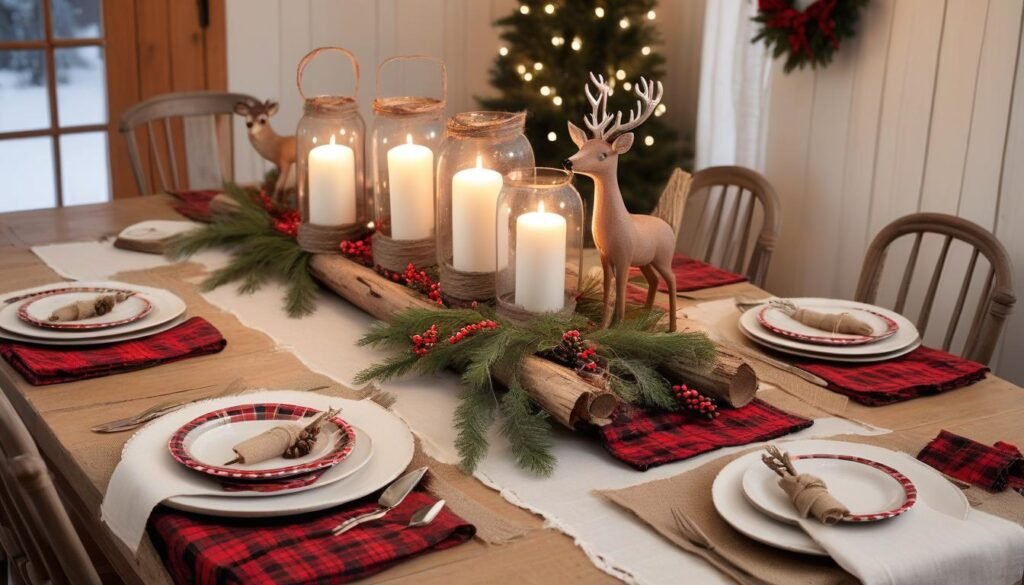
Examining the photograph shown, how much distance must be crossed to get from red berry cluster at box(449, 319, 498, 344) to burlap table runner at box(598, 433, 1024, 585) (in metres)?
0.38

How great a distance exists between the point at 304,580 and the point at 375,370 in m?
0.55

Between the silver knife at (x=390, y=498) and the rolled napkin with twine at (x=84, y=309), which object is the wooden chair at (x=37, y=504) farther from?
the rolled napkin with twine at (x=84, y=309)

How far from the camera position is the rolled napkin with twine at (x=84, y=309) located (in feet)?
5.99

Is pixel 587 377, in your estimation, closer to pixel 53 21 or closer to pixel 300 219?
pixel 300 219

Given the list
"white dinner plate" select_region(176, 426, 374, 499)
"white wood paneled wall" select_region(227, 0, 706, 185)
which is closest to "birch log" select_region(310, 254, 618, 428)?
"white dinner plate" select_region(176, 426, 374, 499)

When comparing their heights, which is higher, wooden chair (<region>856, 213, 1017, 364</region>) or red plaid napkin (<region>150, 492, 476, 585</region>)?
wooden chair (<region>856, 213, 1017, 364</region>)

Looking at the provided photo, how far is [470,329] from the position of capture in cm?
164

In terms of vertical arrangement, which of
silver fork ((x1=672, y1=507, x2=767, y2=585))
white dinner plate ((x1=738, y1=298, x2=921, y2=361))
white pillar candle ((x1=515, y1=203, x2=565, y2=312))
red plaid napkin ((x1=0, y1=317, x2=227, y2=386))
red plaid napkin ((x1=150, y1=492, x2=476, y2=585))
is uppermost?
white pillar candle ((x1=515, y1=203, x2=565, y2=312))

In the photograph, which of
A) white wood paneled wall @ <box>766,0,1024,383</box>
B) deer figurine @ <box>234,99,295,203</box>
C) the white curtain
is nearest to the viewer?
deer figurine @ <box>234,99,295,203</box>

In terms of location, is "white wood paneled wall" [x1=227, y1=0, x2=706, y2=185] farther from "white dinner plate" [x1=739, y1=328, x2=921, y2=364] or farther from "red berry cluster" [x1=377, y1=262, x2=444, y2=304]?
"white dinner plate" [x1=739, y1=328, x2=921, y2=364]

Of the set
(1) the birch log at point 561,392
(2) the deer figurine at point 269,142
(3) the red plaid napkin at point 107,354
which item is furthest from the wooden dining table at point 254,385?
(2) the deer figurine at point 269,142

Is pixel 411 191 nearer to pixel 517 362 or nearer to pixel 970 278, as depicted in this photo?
pixel 517 362

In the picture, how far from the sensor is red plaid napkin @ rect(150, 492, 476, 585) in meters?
1.16

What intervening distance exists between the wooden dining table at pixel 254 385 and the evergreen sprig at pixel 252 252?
0.13m
